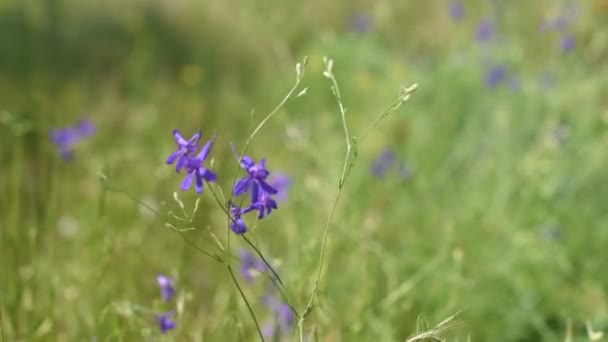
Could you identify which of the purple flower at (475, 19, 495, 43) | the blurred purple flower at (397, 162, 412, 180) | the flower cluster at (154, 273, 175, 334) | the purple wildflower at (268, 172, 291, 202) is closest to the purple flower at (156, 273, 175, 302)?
Result: the flower cluster at (154, 273, 175, 334)

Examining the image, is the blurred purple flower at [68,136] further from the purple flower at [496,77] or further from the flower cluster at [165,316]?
the purple flower at [496,77]

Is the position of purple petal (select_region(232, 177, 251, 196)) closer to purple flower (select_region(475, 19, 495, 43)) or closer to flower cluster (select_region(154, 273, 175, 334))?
flower cluster (select_region(154, 273, 175, 334))

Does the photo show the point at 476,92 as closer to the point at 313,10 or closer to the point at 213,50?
the point at 213,50

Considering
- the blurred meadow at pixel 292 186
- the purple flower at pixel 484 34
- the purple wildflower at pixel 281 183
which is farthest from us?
the purple flower at pixel 484 34

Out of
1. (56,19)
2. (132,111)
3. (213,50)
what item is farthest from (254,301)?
(213,50)

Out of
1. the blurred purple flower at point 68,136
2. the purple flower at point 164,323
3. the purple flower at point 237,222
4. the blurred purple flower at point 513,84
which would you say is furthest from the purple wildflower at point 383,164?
the purple flower at point 237,222

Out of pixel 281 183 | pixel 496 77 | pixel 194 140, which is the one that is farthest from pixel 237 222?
pixel 496 77
